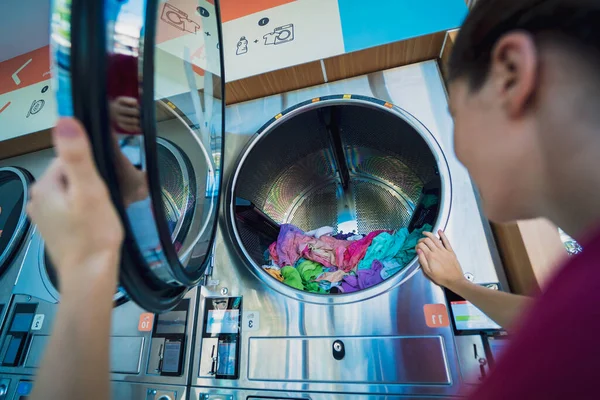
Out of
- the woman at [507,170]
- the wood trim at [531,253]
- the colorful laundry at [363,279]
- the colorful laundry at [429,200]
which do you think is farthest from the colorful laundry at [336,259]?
the woman at [507,170]

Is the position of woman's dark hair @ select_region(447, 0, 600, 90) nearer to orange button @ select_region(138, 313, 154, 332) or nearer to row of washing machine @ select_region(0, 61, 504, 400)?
row of washing machine @ select_region(0, 61, 504, 400)

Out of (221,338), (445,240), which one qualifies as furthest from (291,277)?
(445,240)

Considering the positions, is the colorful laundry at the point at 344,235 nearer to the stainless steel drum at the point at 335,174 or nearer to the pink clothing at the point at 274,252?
the stainless steel drum at the point at 335,174

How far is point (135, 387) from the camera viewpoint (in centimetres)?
87

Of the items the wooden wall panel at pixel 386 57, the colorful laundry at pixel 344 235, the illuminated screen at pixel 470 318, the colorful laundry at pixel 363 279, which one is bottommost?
the illuminated screen at pixel 470 318

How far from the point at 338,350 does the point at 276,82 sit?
1.00m

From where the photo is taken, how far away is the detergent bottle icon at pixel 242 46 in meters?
1.21

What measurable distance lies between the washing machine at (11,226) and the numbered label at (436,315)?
5.51 feet

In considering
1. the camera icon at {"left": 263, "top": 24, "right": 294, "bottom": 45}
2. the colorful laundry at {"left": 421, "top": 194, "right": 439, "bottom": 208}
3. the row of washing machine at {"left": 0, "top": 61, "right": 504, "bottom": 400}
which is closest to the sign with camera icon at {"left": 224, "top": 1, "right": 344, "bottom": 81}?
the camera icon at {"left": 263, "top": 24, "right": 294, "bottom": 45}

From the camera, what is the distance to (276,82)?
1.17 metres

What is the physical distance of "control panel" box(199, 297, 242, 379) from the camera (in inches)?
32.9

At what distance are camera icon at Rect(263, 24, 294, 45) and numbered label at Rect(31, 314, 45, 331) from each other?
57.4 inches

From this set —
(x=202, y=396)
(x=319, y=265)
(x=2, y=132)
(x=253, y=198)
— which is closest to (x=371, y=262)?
(x=319, y=265)

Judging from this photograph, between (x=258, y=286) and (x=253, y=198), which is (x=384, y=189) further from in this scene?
(x=258, y=286)
